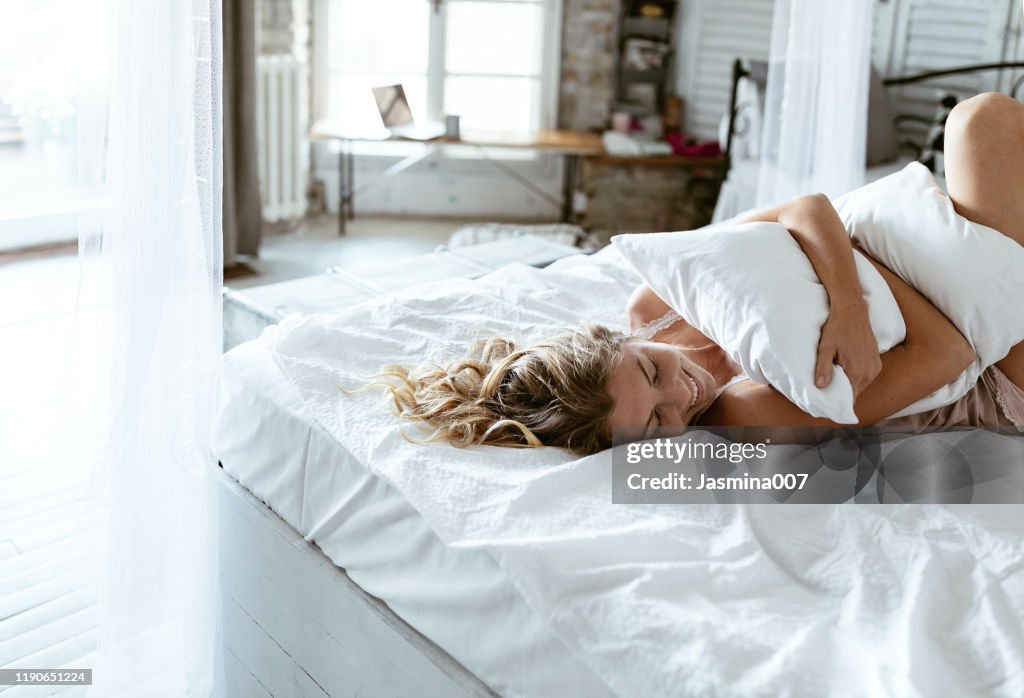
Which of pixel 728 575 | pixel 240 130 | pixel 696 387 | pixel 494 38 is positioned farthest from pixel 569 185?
pixel 728 575

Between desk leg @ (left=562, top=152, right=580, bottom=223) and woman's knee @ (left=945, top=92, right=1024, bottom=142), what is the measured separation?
Answer: 10.9 ft

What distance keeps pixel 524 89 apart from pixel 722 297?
395 centimetres

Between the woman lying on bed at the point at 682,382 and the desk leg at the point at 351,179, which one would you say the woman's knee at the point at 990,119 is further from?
the desk leg at the point at 351,179

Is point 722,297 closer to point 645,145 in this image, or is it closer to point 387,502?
point 387,502

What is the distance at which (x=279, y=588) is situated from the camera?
64.4 inches

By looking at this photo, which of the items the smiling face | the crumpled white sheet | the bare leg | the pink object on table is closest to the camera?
the crumpled white sheet

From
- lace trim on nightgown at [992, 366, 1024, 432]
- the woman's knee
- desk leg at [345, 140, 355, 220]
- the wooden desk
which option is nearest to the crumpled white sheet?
lace trim on nightgown at [992, 366, 1024, 432]

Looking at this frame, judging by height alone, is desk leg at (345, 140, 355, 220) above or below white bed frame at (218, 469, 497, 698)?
above

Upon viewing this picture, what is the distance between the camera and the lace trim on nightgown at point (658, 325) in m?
1.81

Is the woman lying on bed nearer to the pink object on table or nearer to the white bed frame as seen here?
the white bed frame

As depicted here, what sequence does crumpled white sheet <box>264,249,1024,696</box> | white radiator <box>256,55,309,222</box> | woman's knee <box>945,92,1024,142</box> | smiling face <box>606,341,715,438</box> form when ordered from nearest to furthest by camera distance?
1. crumpled white sheet <box>264,249,1024,696</box>
2. smiling face <box>606,341,715,438</box>
3. woman's knee <box>945,92,1024,142</box>
4. white radiator <box>256,55,309,222</box>

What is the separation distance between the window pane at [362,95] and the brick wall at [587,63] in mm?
752

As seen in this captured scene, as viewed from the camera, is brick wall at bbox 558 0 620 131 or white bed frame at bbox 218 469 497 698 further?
brick wall at bbox 558 0 620 131

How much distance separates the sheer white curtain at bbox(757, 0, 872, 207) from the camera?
2.91 metres
